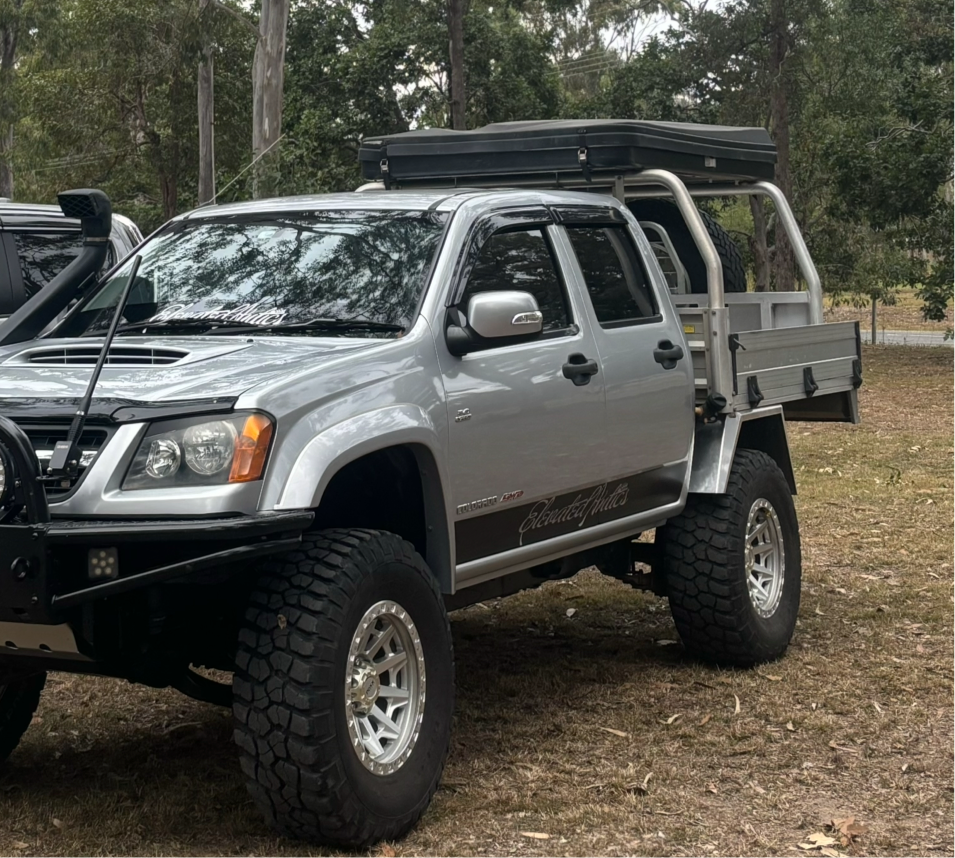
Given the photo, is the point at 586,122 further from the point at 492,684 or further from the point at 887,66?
the point at 887,66

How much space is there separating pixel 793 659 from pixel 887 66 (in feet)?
76.2

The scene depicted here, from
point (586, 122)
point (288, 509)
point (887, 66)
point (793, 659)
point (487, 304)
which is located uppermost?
point (887, 66)

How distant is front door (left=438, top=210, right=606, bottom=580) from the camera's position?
498 cm

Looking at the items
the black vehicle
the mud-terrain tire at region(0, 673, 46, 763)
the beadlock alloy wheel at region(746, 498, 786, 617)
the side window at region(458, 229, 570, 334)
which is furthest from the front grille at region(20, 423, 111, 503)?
the black vehicle

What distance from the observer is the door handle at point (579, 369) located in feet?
18.1

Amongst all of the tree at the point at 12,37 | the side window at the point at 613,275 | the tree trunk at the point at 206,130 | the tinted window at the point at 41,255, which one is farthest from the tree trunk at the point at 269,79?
the side window at the point at 613,275

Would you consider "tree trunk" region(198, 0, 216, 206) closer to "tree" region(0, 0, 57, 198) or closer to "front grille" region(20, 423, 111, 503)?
"tree" region(0, 0, 57, 198)

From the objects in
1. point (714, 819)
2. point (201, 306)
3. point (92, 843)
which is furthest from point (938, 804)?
point (201, 306)

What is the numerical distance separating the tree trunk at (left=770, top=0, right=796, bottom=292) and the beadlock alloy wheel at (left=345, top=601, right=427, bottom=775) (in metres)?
24.6

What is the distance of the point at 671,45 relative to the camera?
3191 centimetres

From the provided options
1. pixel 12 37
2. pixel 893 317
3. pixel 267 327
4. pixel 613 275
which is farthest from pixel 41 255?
pixel 893 317

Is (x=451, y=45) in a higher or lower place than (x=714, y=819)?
higher

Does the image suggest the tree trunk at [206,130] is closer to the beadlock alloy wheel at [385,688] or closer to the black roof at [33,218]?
the black roof at [33,218]

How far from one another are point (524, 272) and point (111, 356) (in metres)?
1.69
